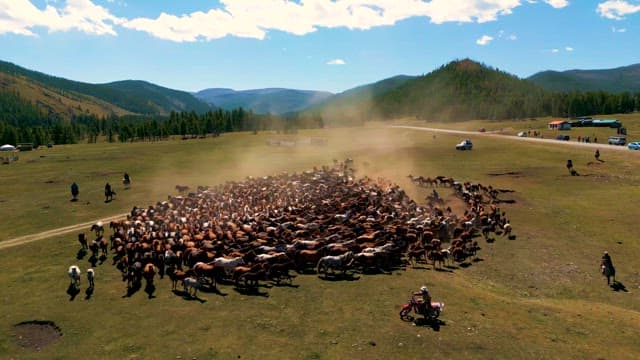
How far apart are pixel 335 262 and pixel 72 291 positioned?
47.3 feet

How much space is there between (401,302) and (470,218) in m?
18.8

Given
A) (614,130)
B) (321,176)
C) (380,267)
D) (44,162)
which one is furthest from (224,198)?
(614,130)

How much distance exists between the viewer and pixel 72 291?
83.4 ft

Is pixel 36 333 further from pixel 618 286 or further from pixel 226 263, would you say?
pixel 618 286

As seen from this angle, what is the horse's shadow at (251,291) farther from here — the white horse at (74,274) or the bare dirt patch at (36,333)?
the white horse at (74,274)

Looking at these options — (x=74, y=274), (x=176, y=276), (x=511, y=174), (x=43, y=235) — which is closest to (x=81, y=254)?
(x=74, y=274)

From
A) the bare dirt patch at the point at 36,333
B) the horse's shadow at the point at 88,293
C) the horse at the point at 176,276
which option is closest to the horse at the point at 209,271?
the horse at the point at 176,276

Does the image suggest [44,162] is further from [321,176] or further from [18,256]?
[18,256]

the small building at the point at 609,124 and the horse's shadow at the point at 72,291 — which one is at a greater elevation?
the small building at the point at 609,124

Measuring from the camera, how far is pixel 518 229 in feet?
130

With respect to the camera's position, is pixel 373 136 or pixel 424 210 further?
pixel 373 136

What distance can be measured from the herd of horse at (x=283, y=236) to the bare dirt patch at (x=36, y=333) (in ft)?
16.4

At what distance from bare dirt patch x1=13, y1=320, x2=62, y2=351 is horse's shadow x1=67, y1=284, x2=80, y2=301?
2.85 metres

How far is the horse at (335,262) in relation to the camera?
27609mm
